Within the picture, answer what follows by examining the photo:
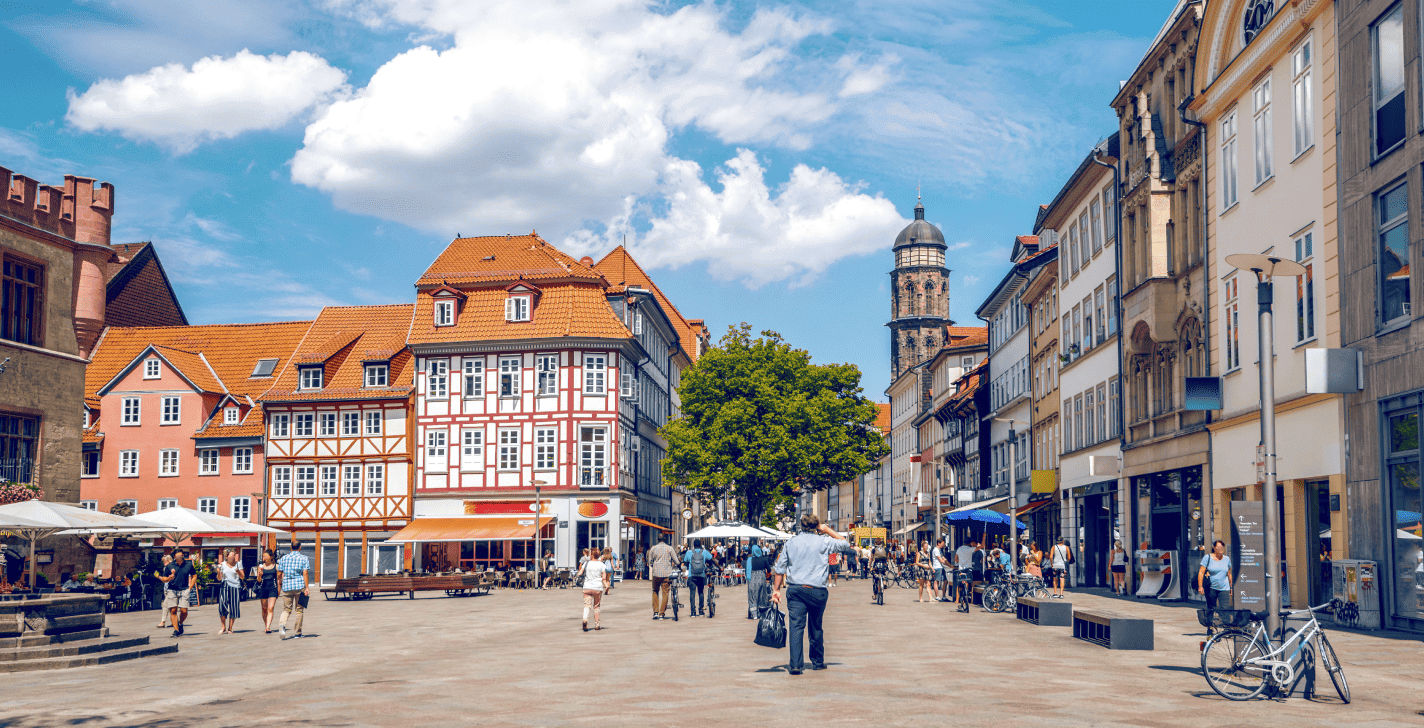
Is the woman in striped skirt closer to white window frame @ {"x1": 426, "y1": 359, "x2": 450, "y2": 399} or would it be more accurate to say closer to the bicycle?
the bicycle

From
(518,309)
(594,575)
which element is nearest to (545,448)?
(518,309)

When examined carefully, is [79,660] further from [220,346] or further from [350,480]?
[220,346]

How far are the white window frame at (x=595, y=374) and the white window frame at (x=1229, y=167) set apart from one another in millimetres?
33515

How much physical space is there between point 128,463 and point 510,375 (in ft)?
61.1

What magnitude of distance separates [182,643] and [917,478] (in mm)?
77790

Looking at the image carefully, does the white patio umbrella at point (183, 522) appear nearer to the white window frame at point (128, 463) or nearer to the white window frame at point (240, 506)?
Result: the white window frame at point (240, 506)

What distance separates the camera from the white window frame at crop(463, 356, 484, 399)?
2360 inches

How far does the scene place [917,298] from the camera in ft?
468

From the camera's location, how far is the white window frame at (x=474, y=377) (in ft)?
197

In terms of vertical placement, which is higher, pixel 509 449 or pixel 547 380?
pixel 547 380

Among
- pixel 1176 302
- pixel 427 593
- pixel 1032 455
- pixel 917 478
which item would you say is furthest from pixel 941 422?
pixel 1176 302

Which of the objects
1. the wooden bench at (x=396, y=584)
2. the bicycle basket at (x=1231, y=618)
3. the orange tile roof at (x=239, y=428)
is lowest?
the wooden bench at (x=396, y=584)

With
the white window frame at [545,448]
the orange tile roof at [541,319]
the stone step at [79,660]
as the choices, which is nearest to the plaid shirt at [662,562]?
the stone step at [79,660]

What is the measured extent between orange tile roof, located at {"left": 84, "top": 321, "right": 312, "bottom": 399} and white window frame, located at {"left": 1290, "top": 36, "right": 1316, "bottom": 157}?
5080cm
